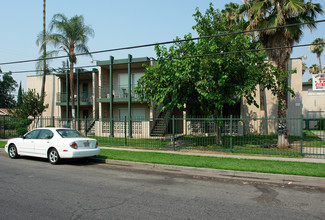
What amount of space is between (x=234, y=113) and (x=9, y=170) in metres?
18.9

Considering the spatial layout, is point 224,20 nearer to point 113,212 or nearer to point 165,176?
point 165,176

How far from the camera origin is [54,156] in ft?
31.9

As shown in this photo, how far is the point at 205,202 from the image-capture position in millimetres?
5320

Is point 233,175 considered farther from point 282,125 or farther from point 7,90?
point 7,90

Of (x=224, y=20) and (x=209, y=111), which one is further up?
(x=224, y=20)

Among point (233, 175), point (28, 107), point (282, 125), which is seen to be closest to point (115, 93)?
point (28, 107)

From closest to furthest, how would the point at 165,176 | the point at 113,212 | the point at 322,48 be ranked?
1. the point at 113,212
2. the point at 165,176
3. the point at 322,48

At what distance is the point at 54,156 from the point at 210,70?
8.33 metres

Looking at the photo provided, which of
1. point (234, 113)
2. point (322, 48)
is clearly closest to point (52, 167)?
point (234, 113)

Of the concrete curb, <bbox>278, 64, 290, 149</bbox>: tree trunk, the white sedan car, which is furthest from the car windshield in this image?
<bbox>278, 64, 290, 149</bbox>: tree trunk

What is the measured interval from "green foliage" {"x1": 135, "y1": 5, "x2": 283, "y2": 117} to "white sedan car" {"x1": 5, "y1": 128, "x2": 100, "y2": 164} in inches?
175

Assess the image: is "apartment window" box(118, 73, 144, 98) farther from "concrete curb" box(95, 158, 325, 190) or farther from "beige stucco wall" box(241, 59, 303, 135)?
"concrete curb" box(95, 158, 325, 190)

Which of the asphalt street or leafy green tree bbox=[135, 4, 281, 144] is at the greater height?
A: leafy green tree bbox=[135, 4, 281, 144]

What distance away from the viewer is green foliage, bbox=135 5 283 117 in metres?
12.1
